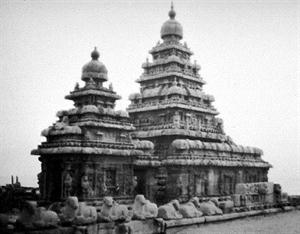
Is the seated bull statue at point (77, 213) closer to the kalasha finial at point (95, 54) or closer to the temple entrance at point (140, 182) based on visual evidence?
the temple entrance at point (140, 182)

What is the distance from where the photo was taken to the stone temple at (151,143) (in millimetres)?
24531

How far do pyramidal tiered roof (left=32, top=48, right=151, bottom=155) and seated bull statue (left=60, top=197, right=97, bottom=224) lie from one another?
5075mm

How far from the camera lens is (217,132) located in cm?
3631

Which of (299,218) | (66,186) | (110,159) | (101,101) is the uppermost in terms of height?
(101,101)

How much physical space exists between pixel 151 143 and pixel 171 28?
12510mm

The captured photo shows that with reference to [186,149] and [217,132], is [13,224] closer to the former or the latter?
[186,149]

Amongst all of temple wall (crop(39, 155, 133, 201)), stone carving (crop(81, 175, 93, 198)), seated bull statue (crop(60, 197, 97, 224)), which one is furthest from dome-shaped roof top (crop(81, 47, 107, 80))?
seated bull statue (crop(60, 197, 97, 224))

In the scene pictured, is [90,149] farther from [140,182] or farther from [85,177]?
[140,182]

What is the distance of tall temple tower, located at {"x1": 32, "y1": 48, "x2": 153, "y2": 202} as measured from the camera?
24.0 meters

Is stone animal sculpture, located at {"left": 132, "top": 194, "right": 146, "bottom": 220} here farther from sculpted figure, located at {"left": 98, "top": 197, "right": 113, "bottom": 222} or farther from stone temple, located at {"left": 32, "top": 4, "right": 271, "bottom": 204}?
stone temple, located at {"left": 32, "top": 4, "right": 271, "bottom": 204}

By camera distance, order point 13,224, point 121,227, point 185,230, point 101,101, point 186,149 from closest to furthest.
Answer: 1. point 13,224
2. point 121,227
3. point 185,230
4. point 101,101
5. point 186,149

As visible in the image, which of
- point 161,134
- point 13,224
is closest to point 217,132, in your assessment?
point 161,134

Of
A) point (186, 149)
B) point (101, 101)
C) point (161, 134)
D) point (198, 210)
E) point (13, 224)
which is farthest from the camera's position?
point (161, 134)

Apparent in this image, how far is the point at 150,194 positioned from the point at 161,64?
40.5 ft
